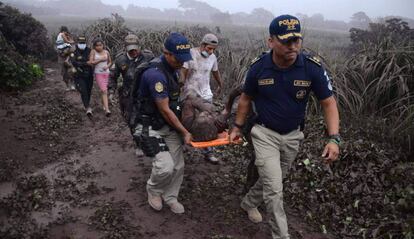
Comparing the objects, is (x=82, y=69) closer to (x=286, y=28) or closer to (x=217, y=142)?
(x=217, y=142)

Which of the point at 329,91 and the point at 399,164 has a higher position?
the point at 329,91

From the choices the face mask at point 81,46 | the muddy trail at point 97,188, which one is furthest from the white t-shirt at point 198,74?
the face mask at point 81,46

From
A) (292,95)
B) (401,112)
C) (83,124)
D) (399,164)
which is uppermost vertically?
(292,95)

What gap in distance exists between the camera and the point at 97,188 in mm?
4723

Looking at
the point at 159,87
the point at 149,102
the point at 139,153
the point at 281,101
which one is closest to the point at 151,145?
the point at 149,102

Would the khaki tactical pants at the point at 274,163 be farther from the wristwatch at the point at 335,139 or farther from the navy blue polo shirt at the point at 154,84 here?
the navy blue polo shirt at the point at 154,84

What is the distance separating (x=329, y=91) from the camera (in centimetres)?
321

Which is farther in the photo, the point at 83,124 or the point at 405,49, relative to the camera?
the point at 83,124

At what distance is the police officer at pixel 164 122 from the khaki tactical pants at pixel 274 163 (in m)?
0.74

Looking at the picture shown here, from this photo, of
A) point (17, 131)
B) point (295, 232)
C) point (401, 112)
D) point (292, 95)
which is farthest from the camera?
point (17, 131)

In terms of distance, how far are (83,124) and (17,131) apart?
3.96 feet

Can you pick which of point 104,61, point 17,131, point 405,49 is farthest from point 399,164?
Result: point 17,131

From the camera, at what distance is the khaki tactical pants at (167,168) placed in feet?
12.3

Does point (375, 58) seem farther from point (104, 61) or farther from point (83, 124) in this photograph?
point (83, 124)
